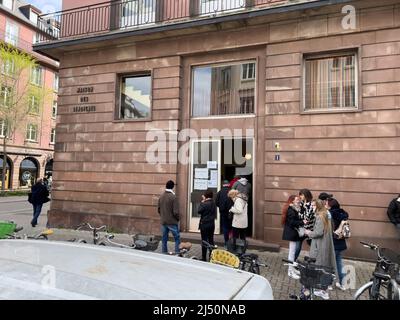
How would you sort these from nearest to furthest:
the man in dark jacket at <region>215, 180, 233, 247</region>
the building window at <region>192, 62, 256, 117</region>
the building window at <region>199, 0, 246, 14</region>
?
the man in dark jacket at <region>215, 180, 233, 247</region>
the building window at <region>192, 62, 256, 117</region>
the building window at <region>199, 0, 246, 14</region>

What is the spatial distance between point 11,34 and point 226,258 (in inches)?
1644

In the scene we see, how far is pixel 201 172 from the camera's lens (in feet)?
38.0

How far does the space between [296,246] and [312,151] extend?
3.39 m

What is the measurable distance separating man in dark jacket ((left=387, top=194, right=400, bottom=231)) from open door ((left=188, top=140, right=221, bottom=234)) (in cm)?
480

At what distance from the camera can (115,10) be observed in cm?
1313

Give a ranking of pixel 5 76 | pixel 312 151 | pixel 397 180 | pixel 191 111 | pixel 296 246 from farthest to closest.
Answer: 1. pixel 5 76
2. pixel 191 111
3. pixel 312 151
4. pixel 397 180
5. pixel 296 246

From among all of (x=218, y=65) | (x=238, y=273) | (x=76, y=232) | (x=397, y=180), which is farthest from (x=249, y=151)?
(x=238, y=273)

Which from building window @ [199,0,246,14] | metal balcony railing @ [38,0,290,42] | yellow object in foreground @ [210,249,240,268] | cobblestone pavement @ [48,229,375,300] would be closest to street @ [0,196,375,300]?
cobblestone pavement @ [48,229,375,300]

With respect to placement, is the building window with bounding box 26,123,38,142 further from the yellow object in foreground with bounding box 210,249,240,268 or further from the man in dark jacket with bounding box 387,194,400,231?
the yellow object in foreground with bounding box 210,249,240,268

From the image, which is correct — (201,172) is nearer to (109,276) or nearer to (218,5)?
(218,5)

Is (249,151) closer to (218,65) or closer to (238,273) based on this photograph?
(218,65)

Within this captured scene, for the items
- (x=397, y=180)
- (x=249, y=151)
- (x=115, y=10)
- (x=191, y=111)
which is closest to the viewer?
(x=397, y=180)

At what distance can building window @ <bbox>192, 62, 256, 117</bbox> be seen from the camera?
1130cm

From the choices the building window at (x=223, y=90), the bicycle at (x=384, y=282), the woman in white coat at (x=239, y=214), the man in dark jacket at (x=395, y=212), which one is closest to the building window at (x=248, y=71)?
the building window at (x=223, y=90)
